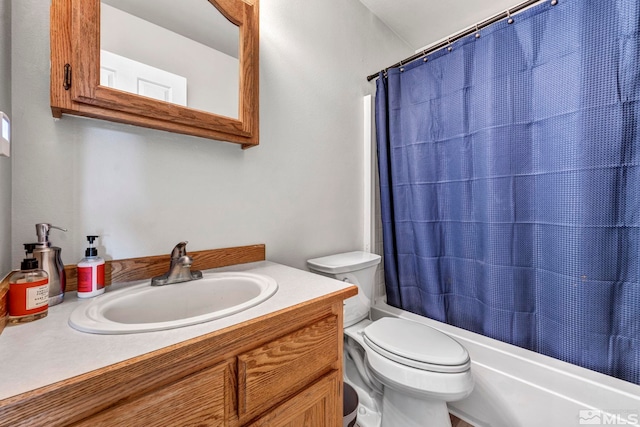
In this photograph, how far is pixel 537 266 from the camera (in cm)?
118

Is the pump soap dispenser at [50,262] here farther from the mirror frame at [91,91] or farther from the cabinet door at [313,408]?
the cabinet door at [313,408]

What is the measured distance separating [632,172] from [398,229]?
99cm

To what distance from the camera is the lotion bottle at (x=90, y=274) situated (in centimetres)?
71

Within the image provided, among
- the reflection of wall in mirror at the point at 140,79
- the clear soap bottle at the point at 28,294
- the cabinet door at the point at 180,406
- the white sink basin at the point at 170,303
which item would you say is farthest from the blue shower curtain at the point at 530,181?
the clear soap bottle at the point at 28,294

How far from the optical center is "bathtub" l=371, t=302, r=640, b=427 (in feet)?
3.19

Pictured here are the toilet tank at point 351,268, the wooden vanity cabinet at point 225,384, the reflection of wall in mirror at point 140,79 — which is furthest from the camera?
the toilet tank at point 351,268

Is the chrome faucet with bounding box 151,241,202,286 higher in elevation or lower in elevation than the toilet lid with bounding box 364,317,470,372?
higher

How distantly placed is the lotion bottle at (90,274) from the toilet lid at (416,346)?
3.29ft

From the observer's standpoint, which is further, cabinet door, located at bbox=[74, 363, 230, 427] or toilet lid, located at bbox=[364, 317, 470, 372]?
toilet lid, located at bbox=[364, 317, 470, 372]

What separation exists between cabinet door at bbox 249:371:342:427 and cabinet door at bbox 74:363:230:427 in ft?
0.39

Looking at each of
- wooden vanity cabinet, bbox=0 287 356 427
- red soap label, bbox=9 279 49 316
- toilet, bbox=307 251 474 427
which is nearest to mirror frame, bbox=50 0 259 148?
red soap label, bbox=9 279 49 316

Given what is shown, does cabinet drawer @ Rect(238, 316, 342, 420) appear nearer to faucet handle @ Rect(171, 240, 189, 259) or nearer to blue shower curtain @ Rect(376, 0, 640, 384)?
faucet handle @ Rect(171, 240, 189, 259)

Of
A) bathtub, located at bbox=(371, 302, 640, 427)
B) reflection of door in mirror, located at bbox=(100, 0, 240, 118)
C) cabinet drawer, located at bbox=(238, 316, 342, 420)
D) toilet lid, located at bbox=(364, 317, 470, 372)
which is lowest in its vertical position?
bathtub, located at bbox=(371, 302, 640, 427)

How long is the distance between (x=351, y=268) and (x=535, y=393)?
92 cm
